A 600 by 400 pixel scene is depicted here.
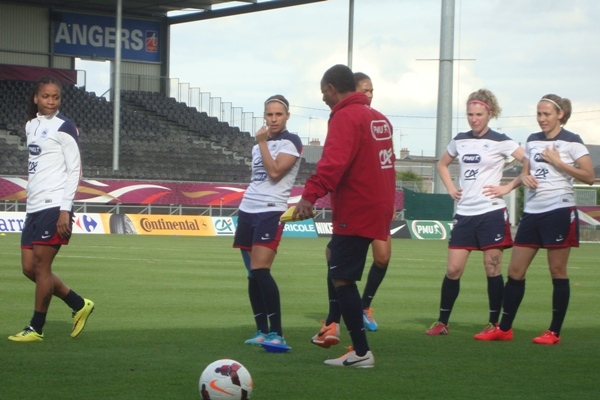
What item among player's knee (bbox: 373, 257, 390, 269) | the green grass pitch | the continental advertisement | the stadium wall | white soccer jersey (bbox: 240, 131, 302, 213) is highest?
the stadium wall

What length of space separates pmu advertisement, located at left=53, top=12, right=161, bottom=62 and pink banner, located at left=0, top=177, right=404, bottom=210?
45.7 feet

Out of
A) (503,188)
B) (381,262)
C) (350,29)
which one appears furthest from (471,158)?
(350,29)

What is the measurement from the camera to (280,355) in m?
7.39

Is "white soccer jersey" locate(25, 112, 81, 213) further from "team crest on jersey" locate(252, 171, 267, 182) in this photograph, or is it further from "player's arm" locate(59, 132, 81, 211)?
"team crest on jersey" locate(252, 171, 267, 182)

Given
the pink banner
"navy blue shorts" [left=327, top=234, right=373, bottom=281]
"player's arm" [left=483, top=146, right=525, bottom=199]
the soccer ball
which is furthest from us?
the pink banner

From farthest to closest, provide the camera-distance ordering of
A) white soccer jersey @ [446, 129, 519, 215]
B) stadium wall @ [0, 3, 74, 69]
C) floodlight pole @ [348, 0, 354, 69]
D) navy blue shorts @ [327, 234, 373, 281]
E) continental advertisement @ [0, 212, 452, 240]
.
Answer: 1. stadium wall @ [0, 3, 74, 69]
2. floodlight pole @ [348, 0, 354, 69]
3. continental advertisement @ [0, 212, 452, 240]
4. white soccer jersey @ [446, 129, 519, 215]
5. navy blue shorts @ [327, 234, 373, 281]

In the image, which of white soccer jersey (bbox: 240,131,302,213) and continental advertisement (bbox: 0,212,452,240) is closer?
white soccer jersey (bbox: 240,131,302,213)

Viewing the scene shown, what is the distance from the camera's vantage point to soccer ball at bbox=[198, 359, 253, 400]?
5500 millimetres

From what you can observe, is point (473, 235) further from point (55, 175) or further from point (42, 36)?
point (42, 36)

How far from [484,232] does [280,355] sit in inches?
97.6

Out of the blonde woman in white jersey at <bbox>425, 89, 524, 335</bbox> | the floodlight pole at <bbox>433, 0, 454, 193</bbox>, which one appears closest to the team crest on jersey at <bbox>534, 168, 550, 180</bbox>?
the blonde woman in white jersey at <bbox>425, 89, 524, 335</bbox>

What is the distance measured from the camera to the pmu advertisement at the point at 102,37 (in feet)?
160

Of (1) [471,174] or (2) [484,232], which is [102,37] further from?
(2) [484,232]

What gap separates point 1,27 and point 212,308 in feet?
128
